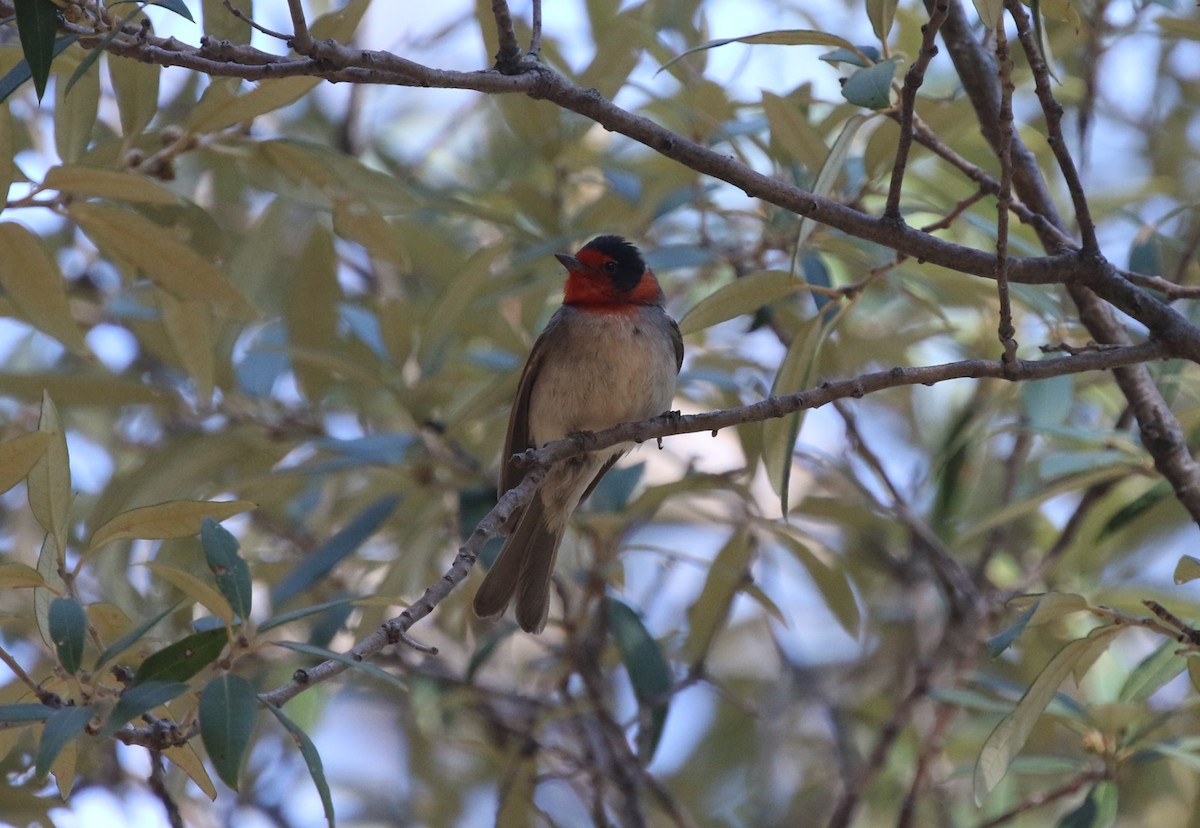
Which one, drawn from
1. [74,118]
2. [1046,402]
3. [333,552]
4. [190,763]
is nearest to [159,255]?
[74,118]

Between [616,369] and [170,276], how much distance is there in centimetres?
165

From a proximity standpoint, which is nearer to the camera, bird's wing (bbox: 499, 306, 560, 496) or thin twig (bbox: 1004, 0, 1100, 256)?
thin twig (bbox: 1004, 0, 1100, 256)

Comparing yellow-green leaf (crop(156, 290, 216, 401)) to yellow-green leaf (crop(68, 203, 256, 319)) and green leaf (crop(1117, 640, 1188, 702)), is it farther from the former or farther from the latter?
green leaf (crop(1117, 640, 1188, 702))

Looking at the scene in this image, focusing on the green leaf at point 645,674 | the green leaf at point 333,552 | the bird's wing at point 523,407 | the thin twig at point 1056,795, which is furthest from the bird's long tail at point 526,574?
the thin twig at point 1056,795

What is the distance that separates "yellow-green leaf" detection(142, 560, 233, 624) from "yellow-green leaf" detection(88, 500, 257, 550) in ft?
0.79

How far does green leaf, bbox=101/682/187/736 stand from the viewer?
6.60 ft

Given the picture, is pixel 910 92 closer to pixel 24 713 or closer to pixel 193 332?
pixel 24 713

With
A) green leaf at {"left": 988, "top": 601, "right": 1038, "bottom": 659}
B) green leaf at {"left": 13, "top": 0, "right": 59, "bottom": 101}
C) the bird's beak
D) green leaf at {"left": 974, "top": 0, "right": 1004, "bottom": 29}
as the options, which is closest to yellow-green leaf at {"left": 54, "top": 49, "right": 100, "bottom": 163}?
green leaf at {"left": 13, "top": 0, "right": 59, "bottom": 101}

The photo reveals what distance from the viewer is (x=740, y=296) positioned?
336 cm

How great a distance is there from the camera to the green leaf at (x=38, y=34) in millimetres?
2273

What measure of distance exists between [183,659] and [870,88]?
1828 mm

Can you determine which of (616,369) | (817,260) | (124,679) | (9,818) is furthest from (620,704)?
(124,679)

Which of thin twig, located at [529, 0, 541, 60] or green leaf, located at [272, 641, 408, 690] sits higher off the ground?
thin twig, located at [529, 0, 541, 60]

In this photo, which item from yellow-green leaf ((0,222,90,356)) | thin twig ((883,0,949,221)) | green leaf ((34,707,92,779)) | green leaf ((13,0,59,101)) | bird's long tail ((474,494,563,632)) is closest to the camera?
green leaf ((34,707,92,779))
